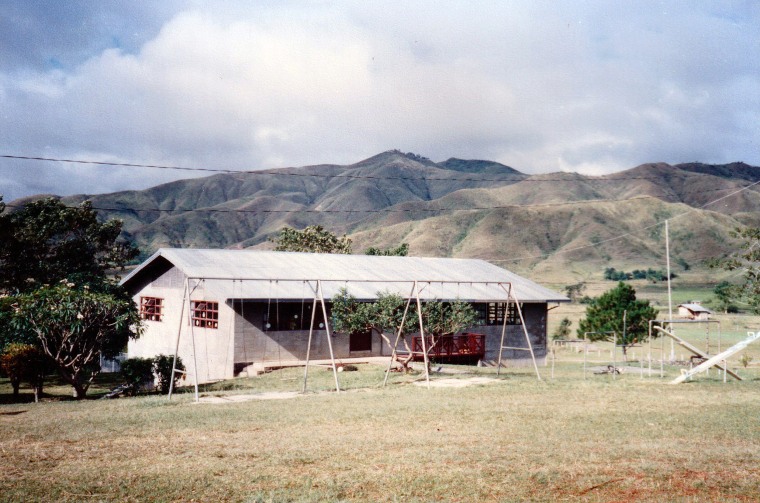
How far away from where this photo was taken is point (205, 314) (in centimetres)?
3297

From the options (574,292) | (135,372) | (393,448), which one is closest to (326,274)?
(135,372)

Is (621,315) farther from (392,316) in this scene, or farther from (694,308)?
(694,308)

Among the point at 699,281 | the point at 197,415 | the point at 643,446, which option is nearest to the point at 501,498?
the point at 643,446

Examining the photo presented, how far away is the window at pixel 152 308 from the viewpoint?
36688 mm

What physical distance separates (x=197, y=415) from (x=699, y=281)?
13590 centimetres

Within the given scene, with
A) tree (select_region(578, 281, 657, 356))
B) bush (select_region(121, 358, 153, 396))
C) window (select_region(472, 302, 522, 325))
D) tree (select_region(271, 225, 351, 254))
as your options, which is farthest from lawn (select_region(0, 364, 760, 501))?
tree (select_region(271, 225, 351, 254))

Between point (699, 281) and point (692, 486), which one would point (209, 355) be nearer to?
point (692, 486)

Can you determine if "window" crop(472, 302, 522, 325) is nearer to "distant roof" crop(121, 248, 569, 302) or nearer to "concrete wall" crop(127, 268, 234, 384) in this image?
"distant roof" crop(121, 248, 569, 302)

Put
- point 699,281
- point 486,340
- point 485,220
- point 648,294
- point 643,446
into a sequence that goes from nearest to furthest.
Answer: point 643,446, point 486,340, point 648,294, point 699,281, point 485,220

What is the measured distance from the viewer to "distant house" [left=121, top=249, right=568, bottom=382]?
3083 cm

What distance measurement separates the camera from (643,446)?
1287cm

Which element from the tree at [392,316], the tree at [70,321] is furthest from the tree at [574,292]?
the tree at [70,321]

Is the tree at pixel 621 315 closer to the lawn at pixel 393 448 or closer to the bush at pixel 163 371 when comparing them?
the lawn at pixel 393 448

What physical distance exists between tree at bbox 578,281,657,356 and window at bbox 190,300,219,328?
28.1 meters
